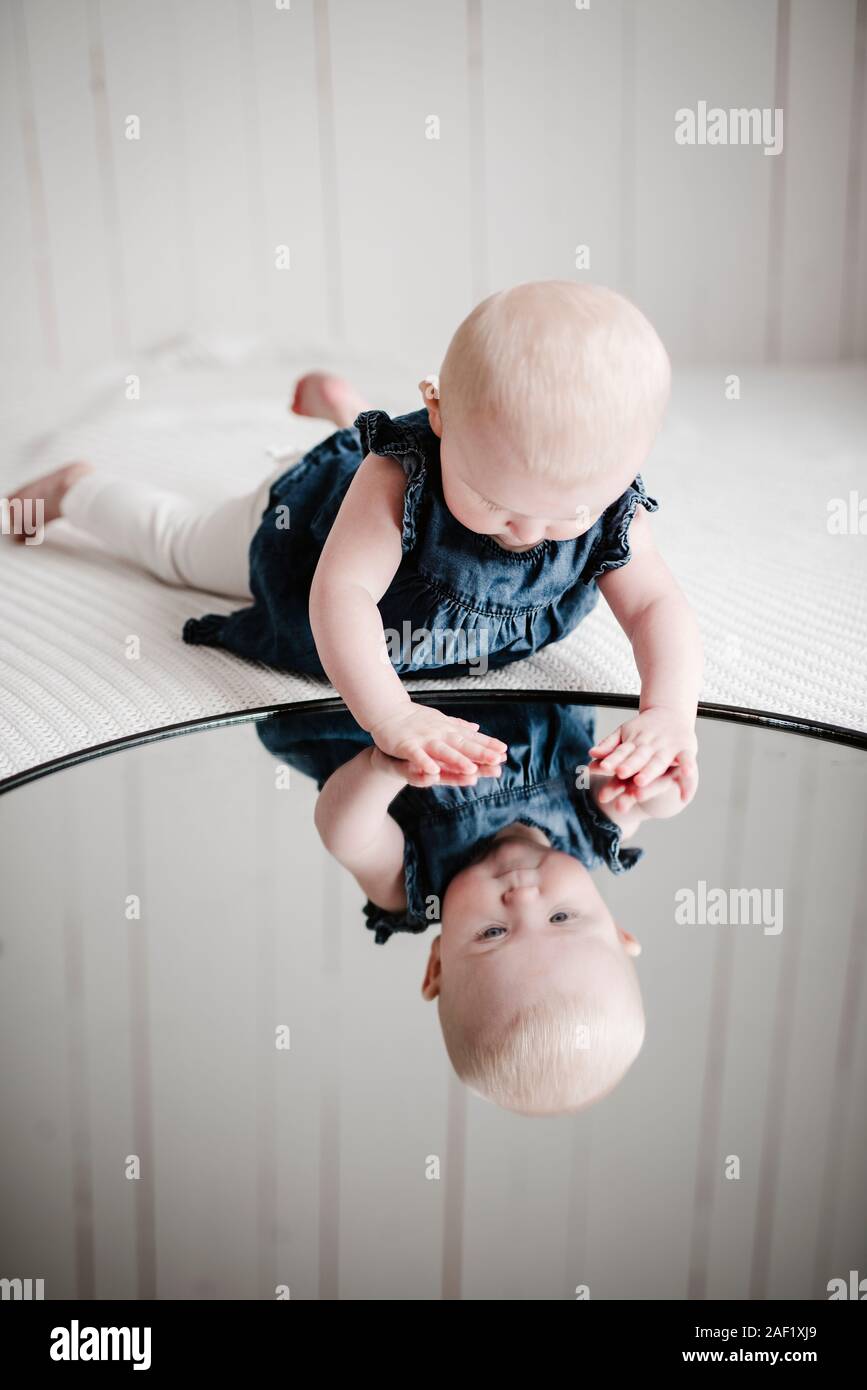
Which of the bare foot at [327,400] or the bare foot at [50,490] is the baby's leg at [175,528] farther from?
the bare foot at [327,400]

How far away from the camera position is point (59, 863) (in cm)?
59

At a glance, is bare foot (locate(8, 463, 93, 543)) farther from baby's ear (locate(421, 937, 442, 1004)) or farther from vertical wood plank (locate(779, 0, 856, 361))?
vertical wood plank (locate(779, 0, 856, 361))

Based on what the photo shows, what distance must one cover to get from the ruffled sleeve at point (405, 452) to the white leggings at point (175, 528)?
22cm

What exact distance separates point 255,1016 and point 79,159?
5.43 feet

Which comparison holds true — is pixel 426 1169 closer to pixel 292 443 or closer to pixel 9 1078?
pixel 9 1078

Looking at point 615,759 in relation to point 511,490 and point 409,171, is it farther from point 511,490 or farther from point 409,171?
point 409,171

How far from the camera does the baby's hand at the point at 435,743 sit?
66 centimetres

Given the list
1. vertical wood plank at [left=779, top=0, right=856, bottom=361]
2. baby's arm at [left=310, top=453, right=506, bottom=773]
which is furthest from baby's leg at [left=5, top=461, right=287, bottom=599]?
vertical wood plank at [left=779, top=0, right=856, bottom=361]

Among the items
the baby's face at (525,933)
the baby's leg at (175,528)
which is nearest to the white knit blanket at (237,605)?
the baby's leg at (175,528)

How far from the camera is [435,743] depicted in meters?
0.66

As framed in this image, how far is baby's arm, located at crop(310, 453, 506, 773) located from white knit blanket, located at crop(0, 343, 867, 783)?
0.26 feet

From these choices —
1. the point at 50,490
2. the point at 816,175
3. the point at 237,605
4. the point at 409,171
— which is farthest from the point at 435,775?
the point at 816,175

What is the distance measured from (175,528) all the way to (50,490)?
0.67 ft

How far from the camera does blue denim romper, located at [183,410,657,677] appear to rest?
2.42 ft
